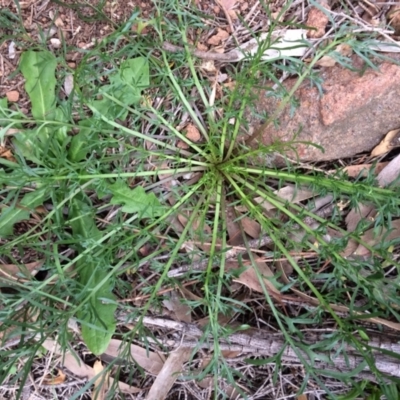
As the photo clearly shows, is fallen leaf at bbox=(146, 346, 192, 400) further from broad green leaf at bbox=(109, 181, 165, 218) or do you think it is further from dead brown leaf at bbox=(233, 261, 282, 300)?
broad green leaf at bbox=(109, 181, 165, 218)

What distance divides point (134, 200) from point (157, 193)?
158 mm

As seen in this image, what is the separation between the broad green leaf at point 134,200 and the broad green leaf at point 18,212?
28 cm

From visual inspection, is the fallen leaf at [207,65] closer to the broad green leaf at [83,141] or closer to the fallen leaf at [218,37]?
the fallen leaf at [218,37]

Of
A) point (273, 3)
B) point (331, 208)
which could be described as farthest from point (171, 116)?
point (331, 208)

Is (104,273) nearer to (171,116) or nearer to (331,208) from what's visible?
(171,116)

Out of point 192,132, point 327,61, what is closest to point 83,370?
point 192,132

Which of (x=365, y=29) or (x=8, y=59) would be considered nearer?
(x=365, y=29)

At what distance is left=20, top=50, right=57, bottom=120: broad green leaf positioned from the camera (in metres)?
1.80

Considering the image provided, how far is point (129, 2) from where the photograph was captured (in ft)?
6.15

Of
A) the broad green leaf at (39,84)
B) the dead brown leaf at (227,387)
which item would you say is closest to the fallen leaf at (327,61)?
the broad green leaf at (39,84)

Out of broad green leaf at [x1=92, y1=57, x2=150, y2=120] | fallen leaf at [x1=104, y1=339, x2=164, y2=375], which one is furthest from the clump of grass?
fallen leaf at [x1=104, y1=339, x2=164, y2=375]

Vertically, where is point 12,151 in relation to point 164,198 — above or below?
above

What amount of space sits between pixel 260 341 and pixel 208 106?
898 mm

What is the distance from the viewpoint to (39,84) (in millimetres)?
1802
